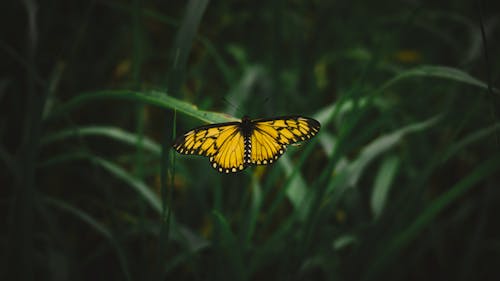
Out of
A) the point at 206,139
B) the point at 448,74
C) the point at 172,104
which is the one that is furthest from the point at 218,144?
the point at 448,74

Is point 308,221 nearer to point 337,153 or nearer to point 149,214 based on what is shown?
point 337,153

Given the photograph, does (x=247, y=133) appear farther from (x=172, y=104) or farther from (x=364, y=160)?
(x=364, y=160)

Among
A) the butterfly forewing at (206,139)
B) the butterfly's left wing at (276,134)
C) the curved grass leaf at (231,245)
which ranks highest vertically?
the butterfly forewing at (206,139)

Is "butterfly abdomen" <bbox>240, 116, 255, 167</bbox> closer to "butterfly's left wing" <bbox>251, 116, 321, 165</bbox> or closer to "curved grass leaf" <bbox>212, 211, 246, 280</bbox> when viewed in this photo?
"butterfly's left wing" <bbox>251, 116, 321, 165</bbox>

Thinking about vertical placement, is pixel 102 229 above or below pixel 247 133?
above

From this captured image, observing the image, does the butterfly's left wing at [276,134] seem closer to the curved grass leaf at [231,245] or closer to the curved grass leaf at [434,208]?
the curved grass leaf at [231,245]

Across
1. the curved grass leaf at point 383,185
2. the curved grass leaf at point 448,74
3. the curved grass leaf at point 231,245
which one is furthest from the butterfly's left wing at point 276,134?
the curved grass leaf at point 383,185
